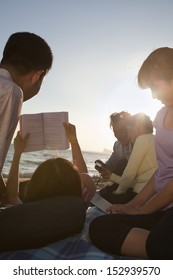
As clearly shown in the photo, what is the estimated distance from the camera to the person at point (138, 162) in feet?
10.3

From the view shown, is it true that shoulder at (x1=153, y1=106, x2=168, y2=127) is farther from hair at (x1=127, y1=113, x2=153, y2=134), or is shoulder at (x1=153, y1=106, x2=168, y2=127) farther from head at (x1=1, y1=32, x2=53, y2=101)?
hair at (x1=127, y1=113, x2=153, y2=134)

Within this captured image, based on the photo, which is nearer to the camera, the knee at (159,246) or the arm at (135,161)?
the knee at (159,246)

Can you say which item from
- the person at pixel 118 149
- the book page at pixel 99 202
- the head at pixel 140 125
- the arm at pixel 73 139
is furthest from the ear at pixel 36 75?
the person at pixel 118 149

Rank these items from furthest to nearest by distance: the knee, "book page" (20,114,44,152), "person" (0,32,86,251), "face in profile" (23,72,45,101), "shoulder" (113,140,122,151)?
"shoulder" (113,140,122,151) → "book page" (20,114,44,152) → "face in profile" (23,72,45,101) → "person" (0,32,86,251) → the knee

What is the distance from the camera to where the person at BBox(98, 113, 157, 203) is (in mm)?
3133

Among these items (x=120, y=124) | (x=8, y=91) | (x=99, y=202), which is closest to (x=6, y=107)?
(x=8, y=91)

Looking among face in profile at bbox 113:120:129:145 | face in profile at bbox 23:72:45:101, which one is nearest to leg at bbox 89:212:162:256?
face in profile at bbox 23:72:45:101

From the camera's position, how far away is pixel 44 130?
2.65 meters

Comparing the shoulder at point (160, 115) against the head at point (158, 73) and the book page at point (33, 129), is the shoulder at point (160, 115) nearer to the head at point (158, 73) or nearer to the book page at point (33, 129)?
the head at point (158, 73)

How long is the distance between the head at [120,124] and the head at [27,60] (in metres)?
2.30

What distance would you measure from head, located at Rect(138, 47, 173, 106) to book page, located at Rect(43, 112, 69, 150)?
818mm

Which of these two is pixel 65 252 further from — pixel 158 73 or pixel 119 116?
pixel 119 116
